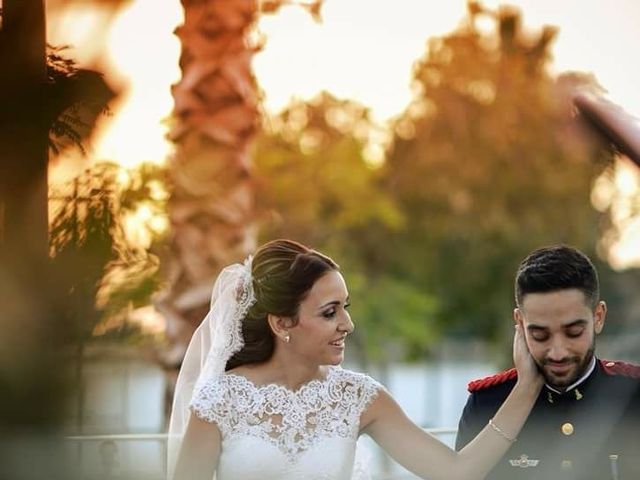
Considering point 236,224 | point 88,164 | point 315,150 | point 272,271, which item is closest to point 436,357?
point 315,150

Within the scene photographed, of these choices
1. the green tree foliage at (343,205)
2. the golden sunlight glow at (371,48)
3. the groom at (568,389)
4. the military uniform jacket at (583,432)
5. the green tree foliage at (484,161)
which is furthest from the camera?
the green tree foliage at (484,161)

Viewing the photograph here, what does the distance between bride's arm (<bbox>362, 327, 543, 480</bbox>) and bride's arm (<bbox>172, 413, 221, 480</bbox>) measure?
0.40 meters

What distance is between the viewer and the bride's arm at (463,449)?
8.56 ft

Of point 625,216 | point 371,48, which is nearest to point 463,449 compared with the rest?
point 371,48

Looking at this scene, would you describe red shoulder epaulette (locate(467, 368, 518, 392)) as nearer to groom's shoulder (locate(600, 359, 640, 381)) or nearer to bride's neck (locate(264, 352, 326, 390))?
groom's shoulder (locate(600, 359, 640, 381))

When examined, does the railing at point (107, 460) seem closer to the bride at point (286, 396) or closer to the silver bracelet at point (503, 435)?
the silver bracelet at point (503, 435)

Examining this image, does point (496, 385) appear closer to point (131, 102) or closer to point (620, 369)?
point (620, 369)

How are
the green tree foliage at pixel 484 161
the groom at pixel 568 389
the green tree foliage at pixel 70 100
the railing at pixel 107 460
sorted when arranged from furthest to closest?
the green tree foliage at pixel 484 161
the groom at pixel 568 389
the green tree foliage at pixel 70 100
the railing at pixel 107 460

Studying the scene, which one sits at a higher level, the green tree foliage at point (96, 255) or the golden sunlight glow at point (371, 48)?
the golden sunlight glow at point (371, 48)

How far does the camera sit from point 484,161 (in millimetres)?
16750

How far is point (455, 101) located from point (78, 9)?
1511cm

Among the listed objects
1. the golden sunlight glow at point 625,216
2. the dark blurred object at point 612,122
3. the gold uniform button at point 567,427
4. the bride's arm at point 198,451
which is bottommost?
the bride's arm at point 198,451

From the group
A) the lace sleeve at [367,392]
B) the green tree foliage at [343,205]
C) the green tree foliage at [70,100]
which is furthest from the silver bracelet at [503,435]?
the green tree foliage at [343,205]

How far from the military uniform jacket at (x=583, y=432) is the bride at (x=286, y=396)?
Result: 0.64 feet
